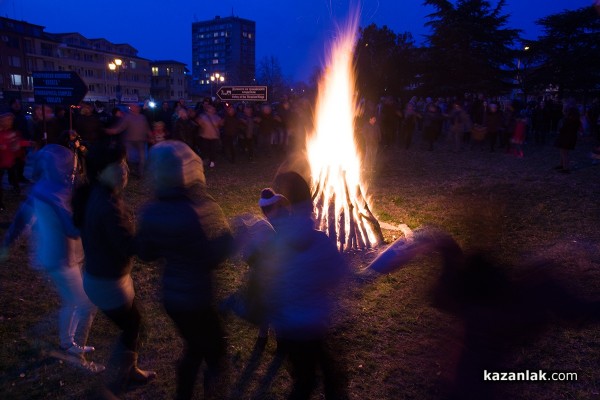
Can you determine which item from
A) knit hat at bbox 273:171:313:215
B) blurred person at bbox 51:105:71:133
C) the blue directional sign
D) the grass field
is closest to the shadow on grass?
the grass field

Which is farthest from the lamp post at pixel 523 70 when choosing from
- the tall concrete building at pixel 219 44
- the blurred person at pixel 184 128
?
the tall concrete building at pixel 219 44

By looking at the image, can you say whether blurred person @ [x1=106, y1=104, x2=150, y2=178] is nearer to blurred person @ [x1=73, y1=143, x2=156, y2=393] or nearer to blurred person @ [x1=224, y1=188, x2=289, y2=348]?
blurred person @ [x1=73, y1=143, x2=156, y2=393]

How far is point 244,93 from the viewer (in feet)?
60.2

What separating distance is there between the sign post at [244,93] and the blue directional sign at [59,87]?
29.5 feet

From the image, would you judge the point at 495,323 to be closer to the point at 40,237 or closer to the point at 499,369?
the point at 499,369

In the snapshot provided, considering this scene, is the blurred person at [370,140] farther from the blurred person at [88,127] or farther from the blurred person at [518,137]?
the blurred person at [88,127]

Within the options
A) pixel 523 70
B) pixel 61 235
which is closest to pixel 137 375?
pixel 61 235

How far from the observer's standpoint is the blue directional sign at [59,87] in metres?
9.52

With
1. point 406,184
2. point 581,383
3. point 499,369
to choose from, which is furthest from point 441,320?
point 406,184

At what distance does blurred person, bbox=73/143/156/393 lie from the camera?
126 inches

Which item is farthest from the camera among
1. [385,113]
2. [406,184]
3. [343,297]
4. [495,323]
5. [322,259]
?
[385,113]

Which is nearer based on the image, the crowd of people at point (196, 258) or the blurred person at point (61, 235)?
the crowd of people at point (196, 258)

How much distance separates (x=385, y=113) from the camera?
19.6m

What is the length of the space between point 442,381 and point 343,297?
6.09 ft
